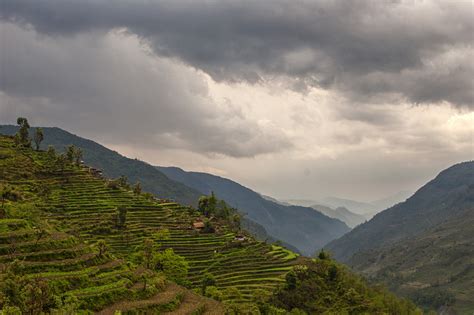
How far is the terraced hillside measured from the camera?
88688 mm

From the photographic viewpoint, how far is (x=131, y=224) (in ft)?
329

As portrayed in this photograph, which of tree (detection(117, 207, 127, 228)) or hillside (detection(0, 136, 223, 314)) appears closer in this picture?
hillside (detection(0, 136, 223, 314))

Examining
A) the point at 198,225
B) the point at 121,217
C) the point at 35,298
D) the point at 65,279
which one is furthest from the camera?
the point at 198,225

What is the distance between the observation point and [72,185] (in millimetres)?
112812

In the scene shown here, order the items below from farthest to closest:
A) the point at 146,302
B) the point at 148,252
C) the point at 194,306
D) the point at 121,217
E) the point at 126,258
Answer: the point at 121,217
the point at 126,258
the point at 148,252
the point at 194,306
the point at 146,302

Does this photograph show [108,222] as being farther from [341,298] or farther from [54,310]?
[54,310]

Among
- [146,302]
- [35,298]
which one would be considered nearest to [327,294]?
[146,302]

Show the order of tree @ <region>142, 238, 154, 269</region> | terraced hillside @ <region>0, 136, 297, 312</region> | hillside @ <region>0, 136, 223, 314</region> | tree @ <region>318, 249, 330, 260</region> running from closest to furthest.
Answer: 1. hillside @ <region>0, 136, 223, 314</region>
2. tree @ <region>142, 238, 154, 269</region>
3. terraced hillside @ <region>0, 136, 297, 312</region>
4. tree @ <region>318, 249, 330, 260</region>

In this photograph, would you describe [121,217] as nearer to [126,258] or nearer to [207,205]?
[126,258]

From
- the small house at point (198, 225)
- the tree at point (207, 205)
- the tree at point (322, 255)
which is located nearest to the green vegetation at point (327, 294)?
the tree at point (322, 255)

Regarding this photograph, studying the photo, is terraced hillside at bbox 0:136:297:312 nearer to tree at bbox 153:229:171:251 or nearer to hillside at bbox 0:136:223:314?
tree at bbox 153:229:171:251

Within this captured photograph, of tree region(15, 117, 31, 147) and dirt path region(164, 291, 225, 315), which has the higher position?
tree region(15, 117, 31, 147)

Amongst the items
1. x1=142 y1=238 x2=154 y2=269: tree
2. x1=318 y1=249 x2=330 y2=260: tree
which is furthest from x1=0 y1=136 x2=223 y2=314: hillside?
x1=318 y1=249 x2=330 y2=260: tree

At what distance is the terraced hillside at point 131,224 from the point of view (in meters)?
88.7
